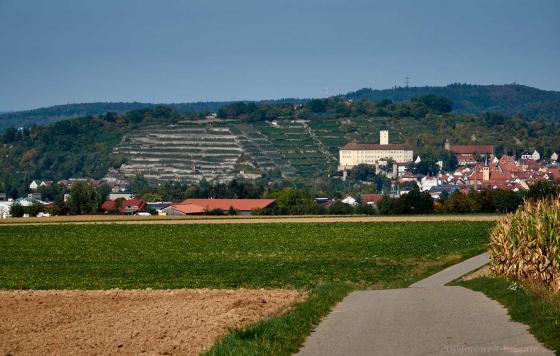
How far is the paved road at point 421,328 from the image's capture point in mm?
17656

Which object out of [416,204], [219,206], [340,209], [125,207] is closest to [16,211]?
[125,207]

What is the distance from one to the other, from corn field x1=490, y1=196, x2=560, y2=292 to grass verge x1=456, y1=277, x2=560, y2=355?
2.66ft

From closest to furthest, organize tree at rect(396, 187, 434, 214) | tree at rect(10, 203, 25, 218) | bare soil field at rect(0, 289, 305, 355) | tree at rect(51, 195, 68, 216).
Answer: bare soil field at rect(0, 289, 305, 355), tree at rect(396, 187, 434, 214), tree at rect(51, 195, 68, 216), tree at rect(10, 203, 25, 218)

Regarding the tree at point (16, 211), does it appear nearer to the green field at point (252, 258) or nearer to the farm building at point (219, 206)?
the farm building at point (219, 206)

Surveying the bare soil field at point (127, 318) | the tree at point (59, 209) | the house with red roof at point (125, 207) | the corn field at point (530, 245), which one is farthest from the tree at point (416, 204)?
the bare soil field at point (127, 318)

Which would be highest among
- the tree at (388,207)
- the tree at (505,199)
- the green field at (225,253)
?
the green field at (225,253)

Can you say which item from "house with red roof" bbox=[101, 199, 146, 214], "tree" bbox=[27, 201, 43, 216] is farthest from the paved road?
"house with red roof" bbox=[101, 199, 146, 214]

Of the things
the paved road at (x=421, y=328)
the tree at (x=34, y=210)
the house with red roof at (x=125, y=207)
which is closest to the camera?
the paved road at (x=421, y=328)

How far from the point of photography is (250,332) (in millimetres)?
19531

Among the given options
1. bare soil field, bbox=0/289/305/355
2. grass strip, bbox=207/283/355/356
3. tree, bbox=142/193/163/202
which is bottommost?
tree, bbox=142/193/163/202

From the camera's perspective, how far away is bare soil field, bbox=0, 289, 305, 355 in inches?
805

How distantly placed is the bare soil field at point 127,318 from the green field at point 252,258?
44.3 inches

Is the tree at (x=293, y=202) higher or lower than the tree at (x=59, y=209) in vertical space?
higher

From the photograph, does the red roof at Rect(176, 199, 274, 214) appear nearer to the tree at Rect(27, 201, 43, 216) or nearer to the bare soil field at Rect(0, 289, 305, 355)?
the tree at Rect(27, 201, 43, 216)
